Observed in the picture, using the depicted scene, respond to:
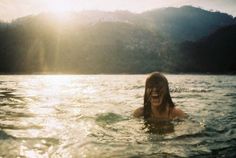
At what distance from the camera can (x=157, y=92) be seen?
390 inches

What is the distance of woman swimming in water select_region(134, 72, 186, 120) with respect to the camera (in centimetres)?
973

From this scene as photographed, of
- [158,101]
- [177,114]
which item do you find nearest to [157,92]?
[158,101]

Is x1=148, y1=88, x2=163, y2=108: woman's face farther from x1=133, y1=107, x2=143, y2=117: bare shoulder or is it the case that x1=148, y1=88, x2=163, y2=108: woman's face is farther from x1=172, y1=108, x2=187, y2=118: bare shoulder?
x1=133, y1=107, x2=143, y2=117: bare shoulder

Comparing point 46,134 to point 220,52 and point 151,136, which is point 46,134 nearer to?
point 151,136

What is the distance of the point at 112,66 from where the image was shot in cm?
16312

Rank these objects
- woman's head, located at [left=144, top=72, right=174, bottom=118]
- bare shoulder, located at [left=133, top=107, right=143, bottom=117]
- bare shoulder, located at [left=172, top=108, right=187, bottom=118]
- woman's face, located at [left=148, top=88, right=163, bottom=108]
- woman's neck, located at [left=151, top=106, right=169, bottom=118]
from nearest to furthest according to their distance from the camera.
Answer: woman's head, located at [left=144, top=72, right=174, bottom=118], woman's face, located at [left=148, top=88, right=163, bottom=108], woman's neck, located at [left=151, top=106, right=169, bottom=118], bare shoulder, located at [left=172, top=108, right=187, bottom=118], bare shoulder, located at [left=133, top=107, right=143, bottom=117]

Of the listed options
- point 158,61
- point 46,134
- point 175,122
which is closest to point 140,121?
point 175,122

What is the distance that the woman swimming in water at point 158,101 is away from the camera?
383 inches

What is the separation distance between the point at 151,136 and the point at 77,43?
180547 mm

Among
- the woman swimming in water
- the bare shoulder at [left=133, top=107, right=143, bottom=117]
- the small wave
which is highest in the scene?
the woman swimming in water

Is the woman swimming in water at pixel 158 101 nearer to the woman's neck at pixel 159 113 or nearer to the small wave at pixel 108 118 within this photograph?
the woman's neck at pixel 159 113

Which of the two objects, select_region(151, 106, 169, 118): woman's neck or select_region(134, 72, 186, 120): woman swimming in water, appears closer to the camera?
select_region(134, 72, 186, 120): woman swimming in water

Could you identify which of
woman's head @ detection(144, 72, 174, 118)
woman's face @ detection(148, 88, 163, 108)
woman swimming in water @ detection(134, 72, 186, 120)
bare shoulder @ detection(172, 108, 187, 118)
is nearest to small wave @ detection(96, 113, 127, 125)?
woman swimming in water @ detection(134, 72, 186, 120)

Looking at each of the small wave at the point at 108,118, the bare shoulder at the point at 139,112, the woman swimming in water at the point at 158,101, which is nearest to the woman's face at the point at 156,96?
the woman swimming in water at the point at 158,101
